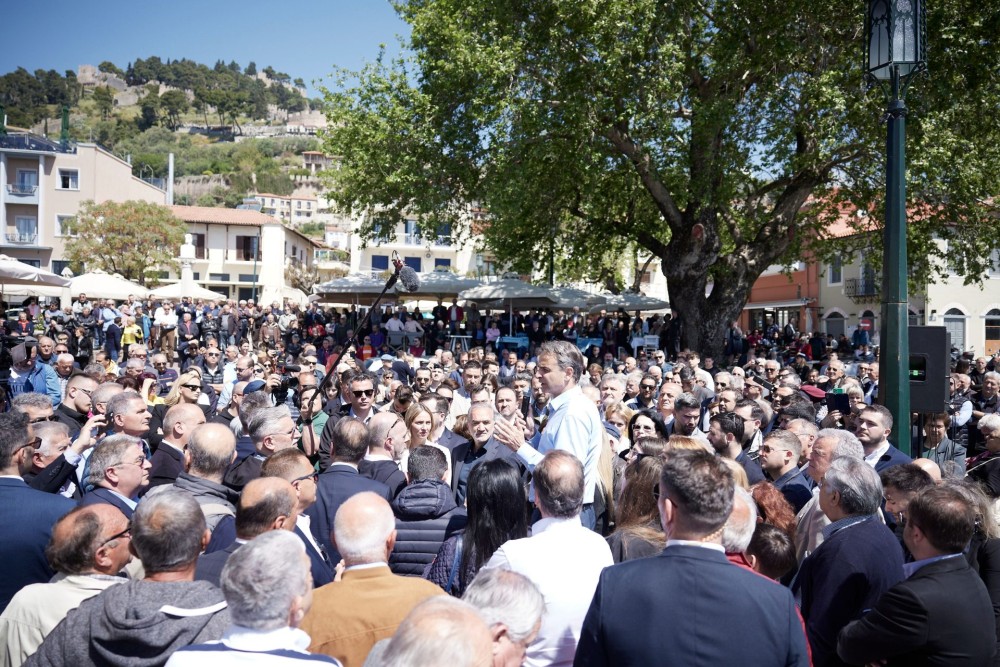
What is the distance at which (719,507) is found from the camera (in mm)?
2691

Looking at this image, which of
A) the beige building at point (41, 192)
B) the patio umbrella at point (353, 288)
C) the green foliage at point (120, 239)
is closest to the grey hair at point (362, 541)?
the patio umbrella at point (353, 288)

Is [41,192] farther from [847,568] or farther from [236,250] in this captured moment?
[847,568]

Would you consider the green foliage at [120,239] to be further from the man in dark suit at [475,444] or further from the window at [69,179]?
the man in dark suit at [475,444]

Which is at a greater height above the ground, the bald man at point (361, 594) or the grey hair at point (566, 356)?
the grey hair at point (566, 356)

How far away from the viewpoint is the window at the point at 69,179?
5897cm

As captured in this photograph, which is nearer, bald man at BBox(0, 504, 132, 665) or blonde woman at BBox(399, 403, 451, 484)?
bald man at BBox(0, 504, 132, 665)

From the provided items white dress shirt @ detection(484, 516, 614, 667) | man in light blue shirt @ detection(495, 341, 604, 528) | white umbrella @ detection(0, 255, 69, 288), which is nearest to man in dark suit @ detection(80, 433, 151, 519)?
man in light blue shirt @ detection(495, 341, 604, 528)

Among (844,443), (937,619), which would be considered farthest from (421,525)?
(844,443)

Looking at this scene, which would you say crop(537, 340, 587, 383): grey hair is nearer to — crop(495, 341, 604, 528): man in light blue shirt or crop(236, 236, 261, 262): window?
crop(495, 341, 604, 528): man in light blue shirt

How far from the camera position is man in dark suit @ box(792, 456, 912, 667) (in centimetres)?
353

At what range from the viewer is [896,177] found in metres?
7.30

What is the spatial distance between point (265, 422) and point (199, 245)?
63877 millimetres

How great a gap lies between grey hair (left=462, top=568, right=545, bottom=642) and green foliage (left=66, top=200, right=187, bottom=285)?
51.7 m

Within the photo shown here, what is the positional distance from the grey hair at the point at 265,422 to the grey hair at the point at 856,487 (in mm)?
3586
